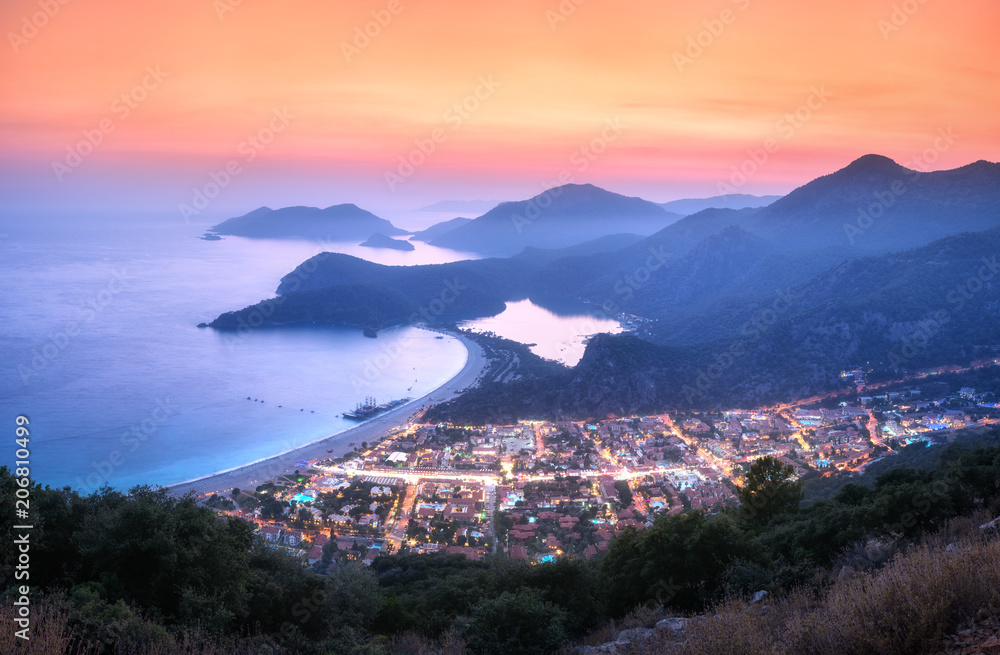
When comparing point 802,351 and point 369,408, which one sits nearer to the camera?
point 369,408

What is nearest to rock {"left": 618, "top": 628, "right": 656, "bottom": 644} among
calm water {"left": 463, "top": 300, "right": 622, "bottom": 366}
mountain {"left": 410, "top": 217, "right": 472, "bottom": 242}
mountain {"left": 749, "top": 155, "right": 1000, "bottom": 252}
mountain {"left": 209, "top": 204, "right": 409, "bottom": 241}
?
calm water {"left": 463, "top": 300, "right": 622, "bottom": 366}

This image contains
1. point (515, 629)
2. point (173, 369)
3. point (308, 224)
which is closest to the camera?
point (515, 629)

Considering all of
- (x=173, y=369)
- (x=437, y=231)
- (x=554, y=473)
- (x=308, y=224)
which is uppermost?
(x=308, y=224)

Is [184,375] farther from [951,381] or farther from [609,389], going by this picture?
[951,381]

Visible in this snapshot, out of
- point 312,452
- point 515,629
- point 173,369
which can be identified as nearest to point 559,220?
point 173,369

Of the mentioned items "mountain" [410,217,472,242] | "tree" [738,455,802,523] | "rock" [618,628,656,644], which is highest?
"mountain" [410,217,472,242]

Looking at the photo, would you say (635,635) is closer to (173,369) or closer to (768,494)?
(768,494)

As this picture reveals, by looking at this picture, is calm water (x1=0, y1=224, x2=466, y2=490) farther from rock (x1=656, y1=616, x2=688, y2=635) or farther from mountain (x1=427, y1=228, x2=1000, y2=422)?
rock (x1=656, y1=616, x2=688, y2=635)

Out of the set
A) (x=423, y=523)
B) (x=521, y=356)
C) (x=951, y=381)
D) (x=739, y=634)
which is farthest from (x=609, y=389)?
(x=739, y=634)
